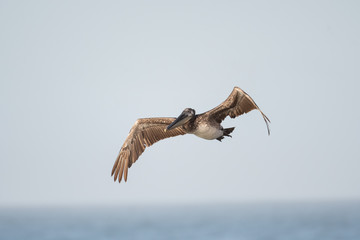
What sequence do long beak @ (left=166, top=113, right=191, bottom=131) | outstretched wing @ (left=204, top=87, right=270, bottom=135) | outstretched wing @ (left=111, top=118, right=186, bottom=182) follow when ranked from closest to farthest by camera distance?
outstretched wing @ (left=204, top=87, right=270, bottom=135) < long beak @ (left=166, top=113, right=191, bottom=131) < outstretched wing @ (left=111, top=118, right=186, bottom=182)

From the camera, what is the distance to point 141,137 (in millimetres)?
16891

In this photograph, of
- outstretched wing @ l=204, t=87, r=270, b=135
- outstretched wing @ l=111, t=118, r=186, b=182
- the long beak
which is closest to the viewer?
outstretched wing @ l=204, t=87, r=270, b=135

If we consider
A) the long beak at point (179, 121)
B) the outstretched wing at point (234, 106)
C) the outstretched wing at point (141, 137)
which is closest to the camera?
the outstretched wing at point (234, 106)

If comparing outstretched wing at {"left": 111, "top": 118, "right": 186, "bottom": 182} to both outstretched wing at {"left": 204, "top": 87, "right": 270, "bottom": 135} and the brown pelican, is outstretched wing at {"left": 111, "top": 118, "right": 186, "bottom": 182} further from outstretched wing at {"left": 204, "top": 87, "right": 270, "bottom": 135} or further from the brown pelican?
outstretched wing at {"left": 204, "top": 87, "right": 270, "bottom": 135}

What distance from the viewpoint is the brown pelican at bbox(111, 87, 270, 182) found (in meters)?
15.4

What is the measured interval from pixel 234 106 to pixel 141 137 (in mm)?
2885

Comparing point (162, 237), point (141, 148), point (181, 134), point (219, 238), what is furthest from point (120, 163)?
point (162, 237)

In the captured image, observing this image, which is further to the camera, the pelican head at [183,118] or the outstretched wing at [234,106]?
the pelican head at [183,118]

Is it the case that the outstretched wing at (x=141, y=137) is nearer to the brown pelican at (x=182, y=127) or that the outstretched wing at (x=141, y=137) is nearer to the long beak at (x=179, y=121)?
the brown pelican at (x=182, y=127)

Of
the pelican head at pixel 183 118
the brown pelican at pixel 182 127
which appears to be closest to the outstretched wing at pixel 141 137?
the brown pelican at pixel 182 127

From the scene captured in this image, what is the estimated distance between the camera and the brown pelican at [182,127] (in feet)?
50.4

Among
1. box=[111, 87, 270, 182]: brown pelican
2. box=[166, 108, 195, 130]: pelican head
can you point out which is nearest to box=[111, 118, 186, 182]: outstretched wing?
box=[111, 87, 270, 182]: brown pelican
